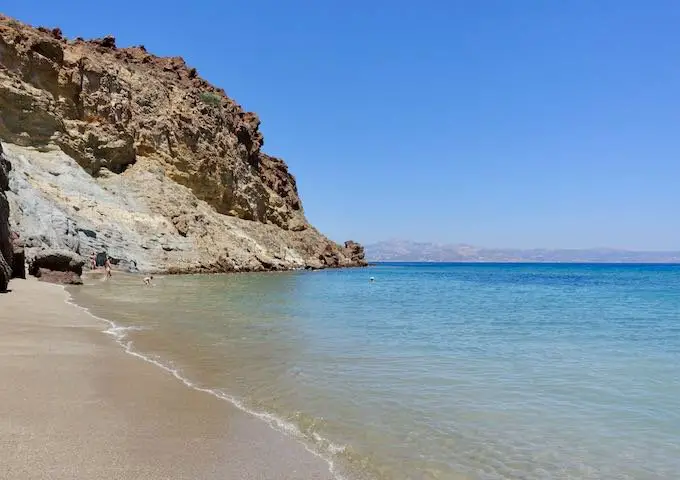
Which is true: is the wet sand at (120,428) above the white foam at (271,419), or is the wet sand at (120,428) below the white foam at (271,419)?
above

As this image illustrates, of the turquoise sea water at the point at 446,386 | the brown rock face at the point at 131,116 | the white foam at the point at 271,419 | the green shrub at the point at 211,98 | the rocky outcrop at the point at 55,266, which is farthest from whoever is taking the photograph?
the green shrub at the point at 211,98

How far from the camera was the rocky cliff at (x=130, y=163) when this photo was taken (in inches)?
1497

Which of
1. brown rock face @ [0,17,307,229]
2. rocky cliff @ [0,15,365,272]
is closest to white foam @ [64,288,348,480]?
rocky cliff @ [0,15,365,272]

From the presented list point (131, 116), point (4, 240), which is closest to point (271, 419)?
point (4, 240)

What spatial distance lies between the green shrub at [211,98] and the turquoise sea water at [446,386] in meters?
54.3

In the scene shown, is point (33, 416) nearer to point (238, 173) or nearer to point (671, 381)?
point (671, 381)

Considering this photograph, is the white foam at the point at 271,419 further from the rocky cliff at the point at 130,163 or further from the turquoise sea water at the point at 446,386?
the rocky cliff at the point at 130,163

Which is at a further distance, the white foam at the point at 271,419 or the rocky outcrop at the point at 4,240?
the rocky outcrop at the point at 4,240

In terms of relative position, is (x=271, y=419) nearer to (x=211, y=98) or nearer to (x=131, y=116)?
(x=131, y=116)

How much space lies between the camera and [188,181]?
5512 centimetres

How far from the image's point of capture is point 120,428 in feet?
14.8

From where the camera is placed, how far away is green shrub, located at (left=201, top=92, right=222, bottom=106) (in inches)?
2562

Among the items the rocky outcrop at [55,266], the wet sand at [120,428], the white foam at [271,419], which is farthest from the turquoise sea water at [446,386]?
the rocky outcrop at [55,266]

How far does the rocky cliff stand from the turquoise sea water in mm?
22679
